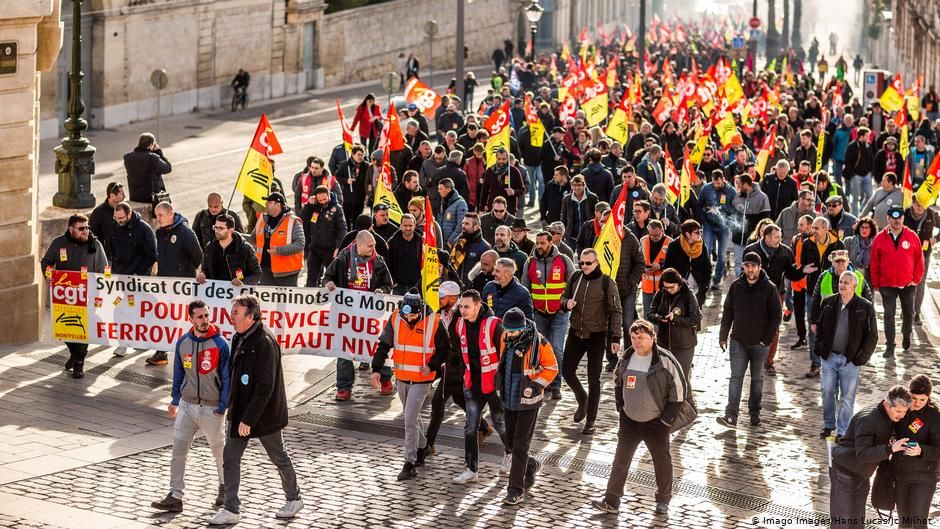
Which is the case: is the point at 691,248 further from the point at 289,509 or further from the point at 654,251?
the point at 289,509

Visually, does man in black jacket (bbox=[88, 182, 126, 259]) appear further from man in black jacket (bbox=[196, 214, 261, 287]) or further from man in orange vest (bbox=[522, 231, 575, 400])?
man in orange vest (bbox=[522, 231, 575, 400])

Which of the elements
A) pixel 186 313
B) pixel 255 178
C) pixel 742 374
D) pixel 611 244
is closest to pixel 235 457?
pixel 186 313

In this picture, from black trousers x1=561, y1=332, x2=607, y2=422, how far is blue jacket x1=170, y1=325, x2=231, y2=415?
13.6 ft

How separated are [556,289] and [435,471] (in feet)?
9.77

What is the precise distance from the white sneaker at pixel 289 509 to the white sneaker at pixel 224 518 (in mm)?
354

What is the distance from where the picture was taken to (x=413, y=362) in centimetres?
1411

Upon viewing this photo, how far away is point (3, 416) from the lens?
1534 centimetres

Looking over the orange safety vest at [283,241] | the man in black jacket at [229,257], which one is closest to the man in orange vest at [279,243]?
the orange safety vest at [283,241]

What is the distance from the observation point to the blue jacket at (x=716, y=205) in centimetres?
2322

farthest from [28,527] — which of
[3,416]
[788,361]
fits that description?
[788,361]

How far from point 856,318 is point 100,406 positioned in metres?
6.67

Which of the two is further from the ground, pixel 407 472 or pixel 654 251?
pixel 654 251

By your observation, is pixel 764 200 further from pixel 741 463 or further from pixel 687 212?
pixel 741 463

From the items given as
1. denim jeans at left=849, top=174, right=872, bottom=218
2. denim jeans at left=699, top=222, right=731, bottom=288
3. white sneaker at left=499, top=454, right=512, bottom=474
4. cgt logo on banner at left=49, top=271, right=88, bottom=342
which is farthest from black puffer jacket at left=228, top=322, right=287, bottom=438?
denim jeans at left=849, top=174, right=872, bottom=218
